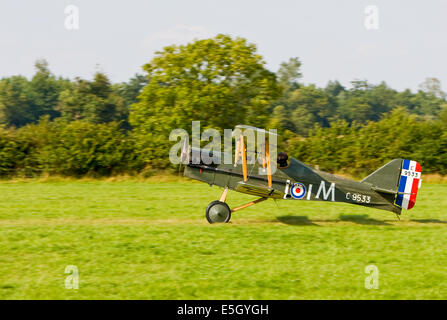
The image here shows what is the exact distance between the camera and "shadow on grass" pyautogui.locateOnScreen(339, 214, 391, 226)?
14.0 metres

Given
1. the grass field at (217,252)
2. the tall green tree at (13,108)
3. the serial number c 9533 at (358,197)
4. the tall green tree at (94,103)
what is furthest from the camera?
the tall green tree at (13,108)

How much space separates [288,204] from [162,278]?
10007 mm

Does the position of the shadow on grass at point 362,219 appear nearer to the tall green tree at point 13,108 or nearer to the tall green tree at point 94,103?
the tall green tree at point 94,103

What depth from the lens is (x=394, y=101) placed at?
13888cm

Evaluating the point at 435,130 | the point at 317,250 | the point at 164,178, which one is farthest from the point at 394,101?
the point at 317,250

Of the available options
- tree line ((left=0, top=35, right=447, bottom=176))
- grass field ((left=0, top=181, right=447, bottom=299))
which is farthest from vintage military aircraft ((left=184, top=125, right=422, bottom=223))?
tree line ((left=0, top=35, right=447, bottom=176))

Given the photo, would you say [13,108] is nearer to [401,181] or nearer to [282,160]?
[282,160]

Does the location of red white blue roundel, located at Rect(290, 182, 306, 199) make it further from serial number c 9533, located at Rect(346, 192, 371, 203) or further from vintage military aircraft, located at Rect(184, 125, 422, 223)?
serial number c 9533, located at Rect(346, 192, 371, 203)

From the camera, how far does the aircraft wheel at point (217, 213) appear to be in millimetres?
12734

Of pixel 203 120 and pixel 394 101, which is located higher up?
pixel 394 101

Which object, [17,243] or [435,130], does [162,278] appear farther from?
[435,130]


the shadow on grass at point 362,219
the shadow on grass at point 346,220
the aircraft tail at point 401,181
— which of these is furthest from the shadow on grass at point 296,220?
the aircraft tail at point 401,181

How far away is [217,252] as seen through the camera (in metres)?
9.86

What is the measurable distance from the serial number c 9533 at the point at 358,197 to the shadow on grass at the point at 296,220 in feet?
4.49
